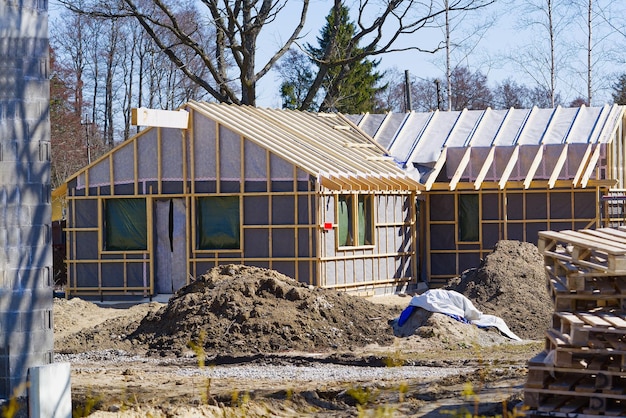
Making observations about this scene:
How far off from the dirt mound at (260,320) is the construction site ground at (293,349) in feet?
0.07

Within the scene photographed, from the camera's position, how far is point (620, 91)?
49.6 metres

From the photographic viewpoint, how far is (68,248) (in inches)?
943

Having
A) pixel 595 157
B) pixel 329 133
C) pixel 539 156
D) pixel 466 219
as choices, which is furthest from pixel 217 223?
pixel 595 157

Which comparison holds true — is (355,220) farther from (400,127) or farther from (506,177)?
(400,127)

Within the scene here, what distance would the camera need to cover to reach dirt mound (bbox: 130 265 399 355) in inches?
643

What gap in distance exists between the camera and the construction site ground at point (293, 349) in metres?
11.5

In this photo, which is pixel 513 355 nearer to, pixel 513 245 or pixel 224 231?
pixel 513 245

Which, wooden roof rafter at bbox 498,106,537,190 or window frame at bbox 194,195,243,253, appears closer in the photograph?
window frame at bbox 194,195,243,253

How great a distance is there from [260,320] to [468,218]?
1007 centimetres

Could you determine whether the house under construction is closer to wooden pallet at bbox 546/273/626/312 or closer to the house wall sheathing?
the house wall sheathing

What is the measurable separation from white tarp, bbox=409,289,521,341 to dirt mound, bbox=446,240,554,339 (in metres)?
0.59

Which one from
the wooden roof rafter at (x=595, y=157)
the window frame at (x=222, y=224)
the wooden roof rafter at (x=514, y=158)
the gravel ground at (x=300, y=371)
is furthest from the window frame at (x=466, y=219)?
the gravel ground at (x=300, y=371)

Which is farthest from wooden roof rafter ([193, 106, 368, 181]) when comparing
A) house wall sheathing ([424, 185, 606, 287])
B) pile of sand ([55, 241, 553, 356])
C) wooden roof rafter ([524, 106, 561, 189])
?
wooden roof rafter ([524, 106, 561, 189])

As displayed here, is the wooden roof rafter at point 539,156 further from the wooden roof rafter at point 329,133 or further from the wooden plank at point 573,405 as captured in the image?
the wooden plank at point 573,405
